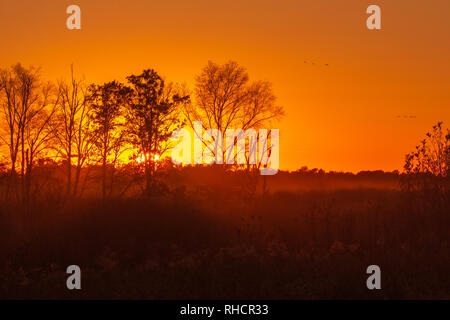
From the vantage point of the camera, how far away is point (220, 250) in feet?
56.3

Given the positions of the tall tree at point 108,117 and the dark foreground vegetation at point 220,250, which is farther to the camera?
the tall tree at point 108,117

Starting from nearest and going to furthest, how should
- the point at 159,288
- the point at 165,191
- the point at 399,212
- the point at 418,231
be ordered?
the point at 159,288 < the point at 418,231 < the point at 399,212 < the point at 165,191

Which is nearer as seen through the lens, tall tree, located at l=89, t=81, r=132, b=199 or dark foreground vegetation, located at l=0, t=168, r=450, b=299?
dark foreground vegetation, located at l=0, t=168, r=450, b=299

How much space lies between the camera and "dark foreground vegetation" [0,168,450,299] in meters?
13.6

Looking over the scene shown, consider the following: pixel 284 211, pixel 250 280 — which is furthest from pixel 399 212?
pixel 250 280

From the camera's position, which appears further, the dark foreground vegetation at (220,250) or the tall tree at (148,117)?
the tall tree at (148,117)

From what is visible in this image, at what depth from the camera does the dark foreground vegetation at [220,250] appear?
536 inches

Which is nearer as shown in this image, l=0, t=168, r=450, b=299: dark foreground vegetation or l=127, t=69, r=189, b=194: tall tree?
l=0, t=168, r=450, b=299: dark foreground vegetation

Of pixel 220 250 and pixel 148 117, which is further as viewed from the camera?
pixel 148 117

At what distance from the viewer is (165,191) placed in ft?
109

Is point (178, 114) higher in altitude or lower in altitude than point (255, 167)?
higher

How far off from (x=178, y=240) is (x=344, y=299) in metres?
8.88
